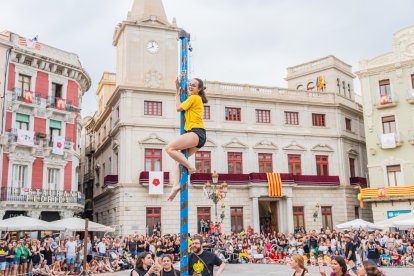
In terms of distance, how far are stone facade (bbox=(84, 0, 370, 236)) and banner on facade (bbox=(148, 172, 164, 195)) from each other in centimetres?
65

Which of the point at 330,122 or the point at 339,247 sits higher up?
the point at 330,122

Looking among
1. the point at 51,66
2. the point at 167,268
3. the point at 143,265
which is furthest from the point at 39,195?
the point at 167,268

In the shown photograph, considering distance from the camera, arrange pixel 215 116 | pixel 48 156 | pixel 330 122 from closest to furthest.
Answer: pixel 48 156, pixel 215 116, pixel 330 122

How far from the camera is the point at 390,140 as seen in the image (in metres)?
36.8

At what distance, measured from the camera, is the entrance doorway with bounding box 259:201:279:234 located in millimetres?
37781

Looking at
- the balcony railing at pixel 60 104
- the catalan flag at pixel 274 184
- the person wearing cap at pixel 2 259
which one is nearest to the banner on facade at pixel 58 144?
the balcony railing at pixel 60 104

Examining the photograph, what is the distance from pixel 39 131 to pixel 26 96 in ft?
8.56

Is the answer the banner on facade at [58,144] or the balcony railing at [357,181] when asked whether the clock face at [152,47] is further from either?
the balcony railing at [357,181]

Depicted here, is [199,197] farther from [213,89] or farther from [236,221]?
[213,89]

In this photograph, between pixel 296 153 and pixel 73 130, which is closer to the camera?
pixel 73 130

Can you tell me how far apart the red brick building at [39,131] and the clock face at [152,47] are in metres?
5.63

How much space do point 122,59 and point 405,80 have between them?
75.3 ft

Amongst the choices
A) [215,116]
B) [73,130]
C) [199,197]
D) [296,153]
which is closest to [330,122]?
[296,153]

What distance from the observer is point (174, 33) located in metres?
37.6
